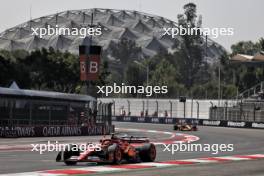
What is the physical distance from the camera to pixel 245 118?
6881 cm

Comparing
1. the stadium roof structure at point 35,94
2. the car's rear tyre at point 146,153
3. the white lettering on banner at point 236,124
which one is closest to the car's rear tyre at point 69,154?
the car's rear tyre at point 146,153

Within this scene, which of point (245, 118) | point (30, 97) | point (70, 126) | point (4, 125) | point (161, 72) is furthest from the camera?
point (161, 72)

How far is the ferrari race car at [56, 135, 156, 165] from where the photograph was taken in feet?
59.0

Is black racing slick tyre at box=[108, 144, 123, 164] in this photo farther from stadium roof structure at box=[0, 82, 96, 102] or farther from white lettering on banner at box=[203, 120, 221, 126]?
white lettering on banner at box=[203, 120, 221, 126]

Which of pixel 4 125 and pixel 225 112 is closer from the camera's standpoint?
pixel 4 125

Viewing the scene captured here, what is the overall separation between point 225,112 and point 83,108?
2940 centimetres

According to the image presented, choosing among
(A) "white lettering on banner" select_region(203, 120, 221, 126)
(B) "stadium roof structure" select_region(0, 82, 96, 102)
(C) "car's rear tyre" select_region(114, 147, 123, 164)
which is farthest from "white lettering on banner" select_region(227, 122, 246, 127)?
(C) "car's rear tyre" select_region(114, 147, 123, 164)

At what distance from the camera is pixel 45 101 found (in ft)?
138

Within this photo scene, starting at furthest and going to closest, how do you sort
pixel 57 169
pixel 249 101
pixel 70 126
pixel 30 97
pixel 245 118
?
pixel 249 101
pixel 245 118
pixel 70 126
pixel 30 97
pixel 57 169

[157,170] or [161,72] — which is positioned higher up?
[161,72]

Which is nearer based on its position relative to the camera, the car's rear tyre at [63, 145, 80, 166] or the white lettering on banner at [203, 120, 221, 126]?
the car's rear tyre at [63, 145, 80, 166]

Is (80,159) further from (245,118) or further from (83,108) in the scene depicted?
(245,118)

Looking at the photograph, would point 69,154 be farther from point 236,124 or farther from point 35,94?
point 236,124

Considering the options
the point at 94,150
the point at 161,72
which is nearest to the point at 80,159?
the point at 94,150
